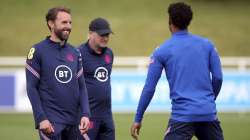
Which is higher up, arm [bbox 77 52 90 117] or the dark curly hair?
the dark curly hair

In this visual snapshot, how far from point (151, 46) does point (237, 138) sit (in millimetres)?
16007

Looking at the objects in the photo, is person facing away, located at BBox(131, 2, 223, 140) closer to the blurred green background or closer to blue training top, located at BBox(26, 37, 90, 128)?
blue training top, located at BBox(26, 37, 90, 128)

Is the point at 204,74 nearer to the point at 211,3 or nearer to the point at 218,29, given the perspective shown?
the point at 218,29

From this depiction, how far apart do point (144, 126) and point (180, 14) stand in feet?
34.3

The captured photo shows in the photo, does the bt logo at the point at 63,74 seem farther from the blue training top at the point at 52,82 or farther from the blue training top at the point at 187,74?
the blue training top at the point at 187,74

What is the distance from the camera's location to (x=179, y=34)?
8.48 metres

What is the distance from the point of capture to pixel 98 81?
1046 centimetres

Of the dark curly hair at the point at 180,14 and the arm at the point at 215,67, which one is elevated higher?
the dark curly hair at the point at 180,14

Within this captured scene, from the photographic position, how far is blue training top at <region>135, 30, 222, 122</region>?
837 centimetres

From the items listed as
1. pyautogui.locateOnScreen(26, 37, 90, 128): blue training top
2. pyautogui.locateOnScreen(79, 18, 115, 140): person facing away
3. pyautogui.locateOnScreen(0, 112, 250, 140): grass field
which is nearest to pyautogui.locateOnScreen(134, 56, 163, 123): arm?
pyautogui.locateOnScreen(26, 37, 90, 128): blue training top

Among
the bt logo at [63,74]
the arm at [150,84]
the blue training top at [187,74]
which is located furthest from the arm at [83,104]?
the blue training top at [187,74]

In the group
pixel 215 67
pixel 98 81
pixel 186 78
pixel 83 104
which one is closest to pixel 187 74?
pixel 186 78

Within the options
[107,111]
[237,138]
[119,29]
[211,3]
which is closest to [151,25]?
[119,29]

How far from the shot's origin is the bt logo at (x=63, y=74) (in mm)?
8797
